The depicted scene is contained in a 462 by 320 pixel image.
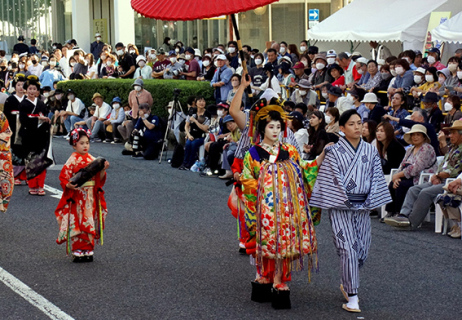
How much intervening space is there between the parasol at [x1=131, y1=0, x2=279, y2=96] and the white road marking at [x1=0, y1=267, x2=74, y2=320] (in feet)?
7.92

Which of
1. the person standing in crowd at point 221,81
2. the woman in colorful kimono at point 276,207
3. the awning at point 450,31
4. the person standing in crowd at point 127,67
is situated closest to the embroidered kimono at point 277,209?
the woman in colorful kimono at point 276,207

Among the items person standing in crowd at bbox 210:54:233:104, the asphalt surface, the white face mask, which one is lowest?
the asphalt surface

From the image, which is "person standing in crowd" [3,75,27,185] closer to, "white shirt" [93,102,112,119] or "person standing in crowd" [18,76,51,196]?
"person standing in crowd" [18,76,51,196]

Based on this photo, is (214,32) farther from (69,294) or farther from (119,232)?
(69,294)

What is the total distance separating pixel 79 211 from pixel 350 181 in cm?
300

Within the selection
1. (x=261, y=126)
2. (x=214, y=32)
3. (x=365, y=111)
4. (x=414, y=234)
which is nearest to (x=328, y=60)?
(x=365, y=111)

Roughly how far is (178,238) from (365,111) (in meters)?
5.29

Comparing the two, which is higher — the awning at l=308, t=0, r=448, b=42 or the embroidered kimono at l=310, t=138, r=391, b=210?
the awning at l=308, t=0, r=448, b=42

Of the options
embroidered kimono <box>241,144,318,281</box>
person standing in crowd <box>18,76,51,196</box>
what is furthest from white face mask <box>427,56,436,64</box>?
embroidered kimono <box>241,144,318,281</box>

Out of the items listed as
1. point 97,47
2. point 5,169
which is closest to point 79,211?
point 5,169

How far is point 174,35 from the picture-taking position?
33.9 metres

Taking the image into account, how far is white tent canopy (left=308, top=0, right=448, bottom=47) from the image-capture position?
17.0 meters

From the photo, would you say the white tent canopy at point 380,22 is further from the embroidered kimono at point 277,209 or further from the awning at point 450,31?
the embroidered kimono at point 277,209

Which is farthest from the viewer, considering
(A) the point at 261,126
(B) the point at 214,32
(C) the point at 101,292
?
(B) the point at 214,32
